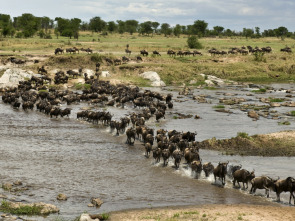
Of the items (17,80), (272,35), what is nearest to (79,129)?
(17,80)

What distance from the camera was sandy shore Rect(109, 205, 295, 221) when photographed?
14766 millimetres

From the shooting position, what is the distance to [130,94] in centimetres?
4081

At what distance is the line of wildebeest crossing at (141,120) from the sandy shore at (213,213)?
1.51 meters

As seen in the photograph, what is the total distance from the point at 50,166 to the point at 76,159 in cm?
179

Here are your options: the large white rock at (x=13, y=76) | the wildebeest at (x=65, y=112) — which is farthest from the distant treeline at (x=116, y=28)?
the wildebeest at (x=65, y=112)

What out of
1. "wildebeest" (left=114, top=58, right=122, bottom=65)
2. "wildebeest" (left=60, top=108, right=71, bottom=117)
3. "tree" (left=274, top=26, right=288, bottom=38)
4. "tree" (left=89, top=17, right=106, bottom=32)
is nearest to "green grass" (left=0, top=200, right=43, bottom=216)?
"wildebeest" (left=60, top=108, right=71, bottom=117)

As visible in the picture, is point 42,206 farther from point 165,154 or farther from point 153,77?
point 153,77

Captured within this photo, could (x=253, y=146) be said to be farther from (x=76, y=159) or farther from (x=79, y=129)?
(x=79, y=129)

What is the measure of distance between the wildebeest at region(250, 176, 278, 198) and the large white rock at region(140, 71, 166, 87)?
35.8 meters

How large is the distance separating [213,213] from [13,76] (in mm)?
39322

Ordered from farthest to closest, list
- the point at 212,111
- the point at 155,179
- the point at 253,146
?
the point at 212,111
the point at 253,146
the point at 155,179

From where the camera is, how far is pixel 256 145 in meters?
24.8

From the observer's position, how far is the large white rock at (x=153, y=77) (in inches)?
2078

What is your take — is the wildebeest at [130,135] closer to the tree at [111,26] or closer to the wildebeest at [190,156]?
the wildebeest at [190,156]
